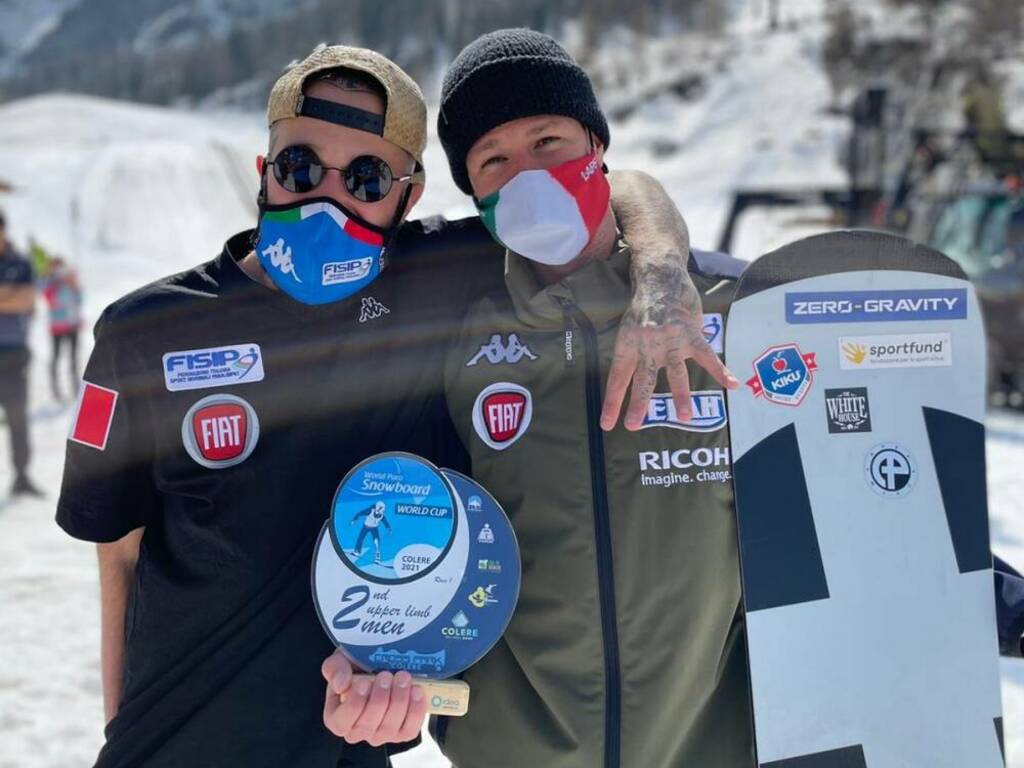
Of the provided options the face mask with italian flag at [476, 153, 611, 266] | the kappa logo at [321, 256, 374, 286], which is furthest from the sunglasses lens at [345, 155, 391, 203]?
the face mask with italian flag at [476, 153, 611, 266]

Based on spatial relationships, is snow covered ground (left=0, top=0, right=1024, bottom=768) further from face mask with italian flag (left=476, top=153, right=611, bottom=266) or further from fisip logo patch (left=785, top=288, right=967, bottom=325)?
fisip logo patch (left=785, top=288, right=967, bottom=325)

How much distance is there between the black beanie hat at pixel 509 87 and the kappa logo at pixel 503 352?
44cm

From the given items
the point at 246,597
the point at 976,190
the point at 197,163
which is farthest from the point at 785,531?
the point at 197,163

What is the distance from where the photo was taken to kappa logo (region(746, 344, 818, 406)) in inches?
76.6

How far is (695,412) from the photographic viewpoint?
72.1 inches

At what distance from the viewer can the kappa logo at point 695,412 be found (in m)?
1.78

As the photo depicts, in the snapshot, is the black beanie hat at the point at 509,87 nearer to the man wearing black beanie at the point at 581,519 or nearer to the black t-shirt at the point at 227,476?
the man wearing black beanie at the point at 581,519

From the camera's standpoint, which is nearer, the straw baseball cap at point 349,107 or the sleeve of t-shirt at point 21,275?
the straw baseball cap at point 349,107

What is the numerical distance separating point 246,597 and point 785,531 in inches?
40.0

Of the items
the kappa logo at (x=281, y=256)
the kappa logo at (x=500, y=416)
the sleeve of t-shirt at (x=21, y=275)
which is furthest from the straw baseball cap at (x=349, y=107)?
the sleeve of t-shirt at (x=21, y=275)

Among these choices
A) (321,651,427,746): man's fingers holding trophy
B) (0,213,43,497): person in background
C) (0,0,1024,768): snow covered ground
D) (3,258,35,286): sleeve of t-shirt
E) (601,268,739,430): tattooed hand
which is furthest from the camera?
(3,258,35,286): sleeve of t-shirt

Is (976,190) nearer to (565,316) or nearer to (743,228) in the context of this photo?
(565,316)

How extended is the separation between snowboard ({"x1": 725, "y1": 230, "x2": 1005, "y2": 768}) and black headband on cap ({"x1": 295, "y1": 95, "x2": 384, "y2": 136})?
0.80 m

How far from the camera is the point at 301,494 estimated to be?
1.70 metres
